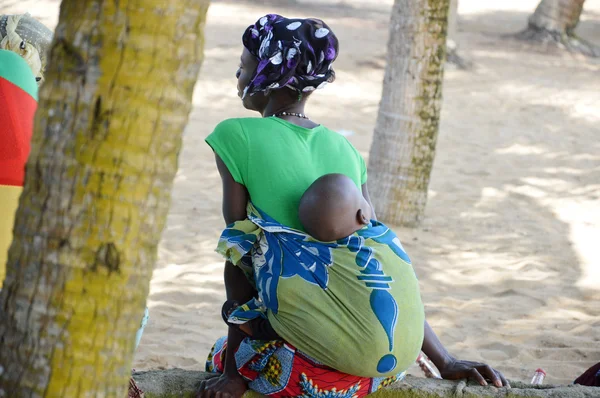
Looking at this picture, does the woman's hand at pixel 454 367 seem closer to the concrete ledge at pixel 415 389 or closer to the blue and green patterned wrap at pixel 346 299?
the concrete ledge at pixel 415 389

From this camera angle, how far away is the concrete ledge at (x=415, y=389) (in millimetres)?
2692

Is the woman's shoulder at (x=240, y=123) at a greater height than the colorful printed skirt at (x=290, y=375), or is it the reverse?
the woman's shoulder at (x=240, y=123)

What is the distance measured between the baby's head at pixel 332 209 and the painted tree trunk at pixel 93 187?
2.49ft

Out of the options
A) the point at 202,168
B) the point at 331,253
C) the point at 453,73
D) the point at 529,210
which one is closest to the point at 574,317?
the point at 529,210

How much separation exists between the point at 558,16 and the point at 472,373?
14.8 metres

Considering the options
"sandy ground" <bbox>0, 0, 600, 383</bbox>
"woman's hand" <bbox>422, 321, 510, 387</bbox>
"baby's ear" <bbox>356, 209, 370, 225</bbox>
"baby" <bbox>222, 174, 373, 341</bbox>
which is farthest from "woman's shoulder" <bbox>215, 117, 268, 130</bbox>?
"sandy ground" <bbox>0, 0, 600, 383</bbox>

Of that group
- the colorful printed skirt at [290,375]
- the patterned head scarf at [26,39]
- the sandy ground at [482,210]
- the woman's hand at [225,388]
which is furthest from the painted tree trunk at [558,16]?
the woman's hand at [225,388]

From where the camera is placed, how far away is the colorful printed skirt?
97.3 inches

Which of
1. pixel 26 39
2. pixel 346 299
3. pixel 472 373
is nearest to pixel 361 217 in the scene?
pixel 346 299

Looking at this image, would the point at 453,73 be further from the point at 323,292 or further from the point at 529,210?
the point at 323,292

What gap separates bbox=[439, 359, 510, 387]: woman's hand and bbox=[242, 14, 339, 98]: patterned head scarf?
3.80 ft

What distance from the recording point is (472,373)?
2838mm

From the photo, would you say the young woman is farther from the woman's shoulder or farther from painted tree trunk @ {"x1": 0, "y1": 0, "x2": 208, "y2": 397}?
painted tree trunk @ {"x1": 0, "y1": 0, "x2": 208, "y2": 397}

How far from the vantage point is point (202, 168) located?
852 cm
